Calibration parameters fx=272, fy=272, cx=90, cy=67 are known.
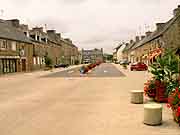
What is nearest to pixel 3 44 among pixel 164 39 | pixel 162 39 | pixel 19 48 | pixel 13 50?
pixel 13 50

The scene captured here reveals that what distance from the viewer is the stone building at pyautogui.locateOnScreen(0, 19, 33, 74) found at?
40250 millimetres

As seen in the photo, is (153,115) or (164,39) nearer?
(153,115)

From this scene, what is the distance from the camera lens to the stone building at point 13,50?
40.2 m

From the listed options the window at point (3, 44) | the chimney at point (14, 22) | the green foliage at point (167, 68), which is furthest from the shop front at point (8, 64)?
the green foliage at point (167, 68)

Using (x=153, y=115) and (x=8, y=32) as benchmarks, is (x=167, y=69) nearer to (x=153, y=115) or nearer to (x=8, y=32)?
(x=153, y=115)

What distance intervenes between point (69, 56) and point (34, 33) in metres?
47.5

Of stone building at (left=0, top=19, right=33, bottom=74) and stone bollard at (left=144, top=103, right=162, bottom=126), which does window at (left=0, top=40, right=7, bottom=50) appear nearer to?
stone building at (left=0, top=19, right=33, bottom=74)

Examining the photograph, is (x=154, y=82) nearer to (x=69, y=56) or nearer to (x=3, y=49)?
(x=3, y=49)

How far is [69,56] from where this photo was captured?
10694 cm

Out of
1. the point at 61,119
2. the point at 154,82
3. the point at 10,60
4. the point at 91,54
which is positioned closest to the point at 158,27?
the point at 10,60

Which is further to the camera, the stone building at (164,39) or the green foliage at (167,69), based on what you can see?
the stone building at (164,39)

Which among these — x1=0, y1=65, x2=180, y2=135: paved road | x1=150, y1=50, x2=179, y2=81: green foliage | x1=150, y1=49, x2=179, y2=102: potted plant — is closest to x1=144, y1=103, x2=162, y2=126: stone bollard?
x1=0, y1=65, x2=180, y2=135: paved road

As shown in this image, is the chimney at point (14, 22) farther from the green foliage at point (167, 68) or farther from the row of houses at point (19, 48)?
the green foliage at point (167, 68)

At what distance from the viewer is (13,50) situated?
144 ft
